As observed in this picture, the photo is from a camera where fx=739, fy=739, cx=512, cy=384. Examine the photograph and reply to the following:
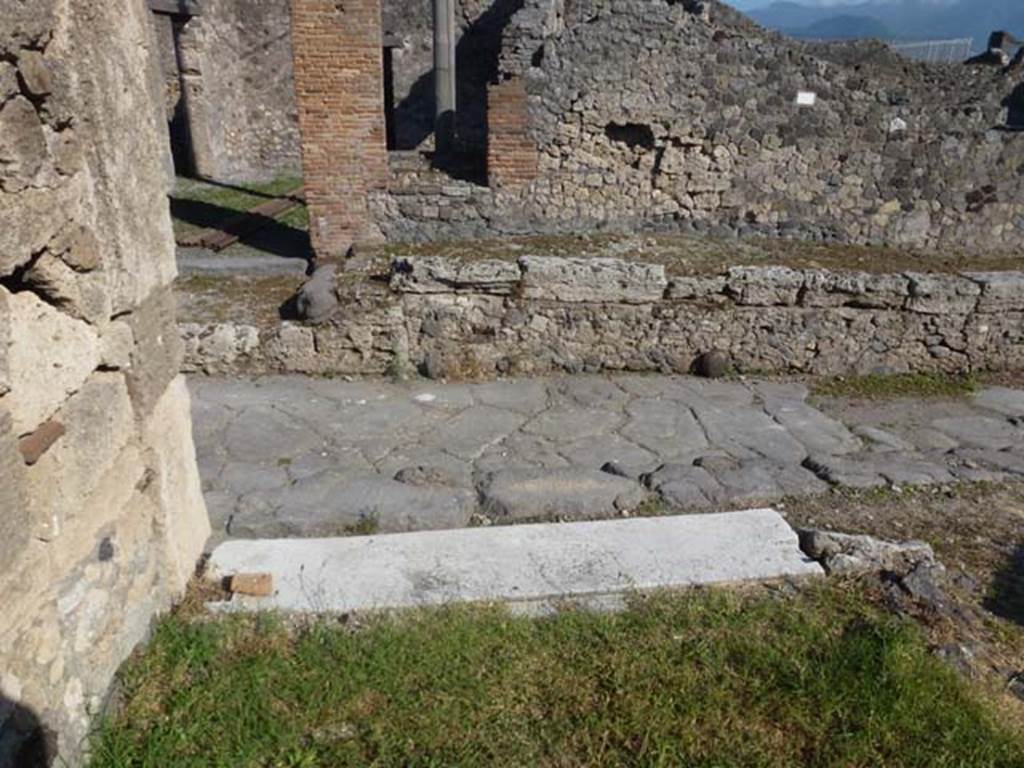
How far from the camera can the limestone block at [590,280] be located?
4770 mm

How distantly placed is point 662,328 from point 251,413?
263 cm

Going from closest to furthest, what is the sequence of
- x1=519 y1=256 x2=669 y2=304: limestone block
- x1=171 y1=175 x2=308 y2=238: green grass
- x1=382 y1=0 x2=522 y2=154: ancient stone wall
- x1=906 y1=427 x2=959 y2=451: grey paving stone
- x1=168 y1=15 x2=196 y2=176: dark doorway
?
1. x1=906 y1=427 x2=959 y2=451: grey paving stone
2. x1=519 y1=256 x2=669 y2=304: limestone block
3. x1=171 y1=175 x2=308 y2=238: green grass
4. x1=168 y1=15 x2=196 y2=176: dark doorway
5. x1=382 y1=0 x2=522 y2=154: ancient stone wall

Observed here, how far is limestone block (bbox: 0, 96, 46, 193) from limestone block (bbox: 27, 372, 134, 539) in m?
0.53

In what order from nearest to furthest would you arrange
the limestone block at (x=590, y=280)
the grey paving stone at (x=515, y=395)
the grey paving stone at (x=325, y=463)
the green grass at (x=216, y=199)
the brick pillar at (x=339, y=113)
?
the grey paving stone at (x=325, y=463) < the grey paving stone at (x=515, y=395) < the limestone block at (x=590, y=280) < the brick pillar at (x=339, y=113) < the green grass at (x=216, y=199)

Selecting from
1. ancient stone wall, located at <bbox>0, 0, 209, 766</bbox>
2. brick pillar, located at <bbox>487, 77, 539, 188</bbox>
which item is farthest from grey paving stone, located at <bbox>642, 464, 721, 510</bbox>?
brick pillar, located at <bbox>487, 77, 539, 188</bbox>

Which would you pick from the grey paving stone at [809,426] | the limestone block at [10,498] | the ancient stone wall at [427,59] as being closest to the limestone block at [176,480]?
the limestone block at [10,498]

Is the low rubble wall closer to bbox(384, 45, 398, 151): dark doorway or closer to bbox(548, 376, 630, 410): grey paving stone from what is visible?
bbox(548, 376, 630, 410): grey paving stone

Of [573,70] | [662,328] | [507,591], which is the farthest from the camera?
[573,70]

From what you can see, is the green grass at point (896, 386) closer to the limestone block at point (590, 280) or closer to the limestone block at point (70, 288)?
the limestone block at point (590, 280)

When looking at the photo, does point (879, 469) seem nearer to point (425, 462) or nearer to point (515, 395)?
point (515, 395)

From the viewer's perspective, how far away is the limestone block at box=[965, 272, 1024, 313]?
4.91 meters

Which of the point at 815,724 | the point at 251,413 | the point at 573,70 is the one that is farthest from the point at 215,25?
the point at 815,724

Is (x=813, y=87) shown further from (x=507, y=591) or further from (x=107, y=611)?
(x=107, y=611)

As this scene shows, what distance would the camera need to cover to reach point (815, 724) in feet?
6.56
